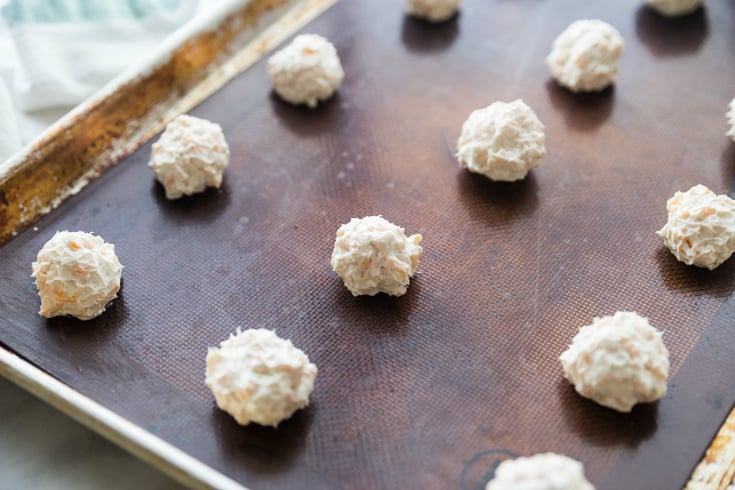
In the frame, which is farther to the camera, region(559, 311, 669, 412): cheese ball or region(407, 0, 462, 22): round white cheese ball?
region(407, 0, 462, 22): round white cheese ball

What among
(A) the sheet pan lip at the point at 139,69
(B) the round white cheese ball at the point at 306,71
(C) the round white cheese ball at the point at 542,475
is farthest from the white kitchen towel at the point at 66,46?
(C) the round white cheese ball at the point at 542,475

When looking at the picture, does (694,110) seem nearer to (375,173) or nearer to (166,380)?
(375,173)

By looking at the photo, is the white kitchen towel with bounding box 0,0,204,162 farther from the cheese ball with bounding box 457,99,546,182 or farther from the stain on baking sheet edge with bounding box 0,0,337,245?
the cheese ball with bounding box 457,99,546,182

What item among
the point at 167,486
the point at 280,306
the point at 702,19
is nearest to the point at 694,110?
the point at 702,19

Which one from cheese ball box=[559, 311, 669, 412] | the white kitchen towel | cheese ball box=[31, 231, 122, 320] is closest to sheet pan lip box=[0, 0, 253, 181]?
the white kitchen towel

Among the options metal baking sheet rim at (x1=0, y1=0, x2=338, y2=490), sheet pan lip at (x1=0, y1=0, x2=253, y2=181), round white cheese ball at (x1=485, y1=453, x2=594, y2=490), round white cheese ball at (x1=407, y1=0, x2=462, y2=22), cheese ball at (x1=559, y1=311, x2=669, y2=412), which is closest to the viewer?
round white cheese ball at (x1=485, y1=453, x2=594, y2=490)

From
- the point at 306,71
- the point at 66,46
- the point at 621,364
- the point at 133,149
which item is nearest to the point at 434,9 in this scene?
the point at 306,71

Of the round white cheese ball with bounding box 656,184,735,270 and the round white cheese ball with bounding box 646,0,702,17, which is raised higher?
the round white cheese ball with bounding box 646,0,702,17

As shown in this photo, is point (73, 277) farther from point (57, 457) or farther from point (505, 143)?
point (505, 143)
